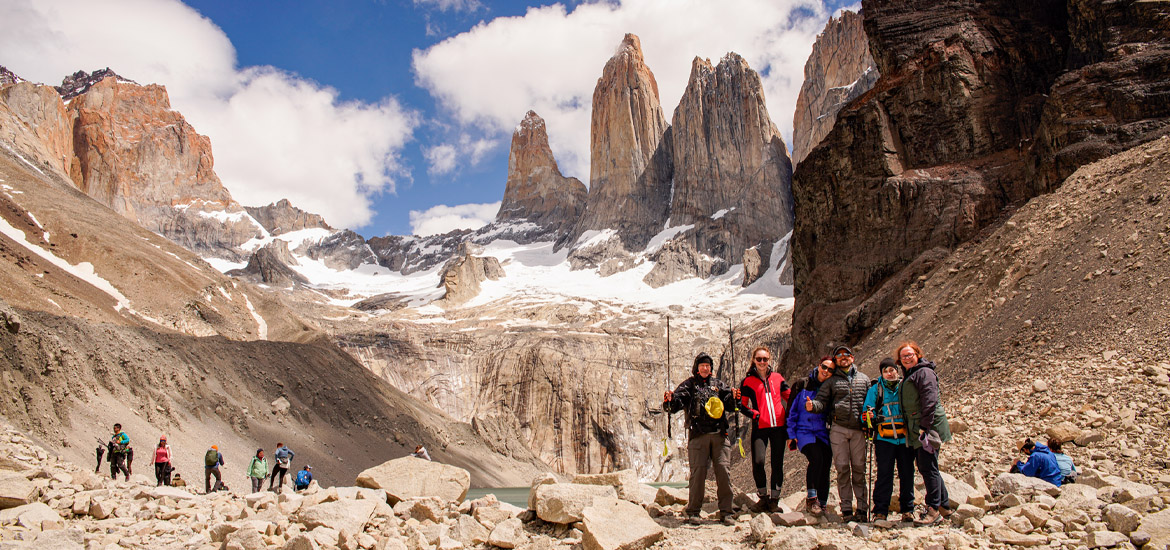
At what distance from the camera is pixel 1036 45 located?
31578 millimetres

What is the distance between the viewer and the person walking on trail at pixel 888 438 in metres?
8.00

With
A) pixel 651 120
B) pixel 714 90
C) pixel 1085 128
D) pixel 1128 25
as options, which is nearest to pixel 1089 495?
pixel 1085 128

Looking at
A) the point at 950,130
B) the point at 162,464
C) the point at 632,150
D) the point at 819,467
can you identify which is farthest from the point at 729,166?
the point at 819,467

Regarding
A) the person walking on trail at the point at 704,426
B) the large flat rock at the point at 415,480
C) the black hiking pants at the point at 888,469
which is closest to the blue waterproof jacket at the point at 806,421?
the black hiking pants at the point at 888,469

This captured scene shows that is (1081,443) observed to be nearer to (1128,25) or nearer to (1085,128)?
(1085,128)

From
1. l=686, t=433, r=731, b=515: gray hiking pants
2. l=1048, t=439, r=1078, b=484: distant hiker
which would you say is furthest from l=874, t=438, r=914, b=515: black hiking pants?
l=1048, t=439, r=1078, b=484: distant hiker

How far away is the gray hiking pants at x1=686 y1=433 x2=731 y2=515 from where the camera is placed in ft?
27.3

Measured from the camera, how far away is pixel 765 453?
878 centimetres

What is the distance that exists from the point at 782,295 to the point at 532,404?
50181mm

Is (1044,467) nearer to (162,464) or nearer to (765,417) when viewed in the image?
(765,417)

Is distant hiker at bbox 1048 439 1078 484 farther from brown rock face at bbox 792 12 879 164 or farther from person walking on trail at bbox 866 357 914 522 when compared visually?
brown rock face at bbox 792 12 879 164

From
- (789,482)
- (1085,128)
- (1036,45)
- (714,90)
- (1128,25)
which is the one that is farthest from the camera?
(714,90)

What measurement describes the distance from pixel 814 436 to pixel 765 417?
0.59 metres

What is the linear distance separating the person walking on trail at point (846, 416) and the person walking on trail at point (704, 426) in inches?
38.9
